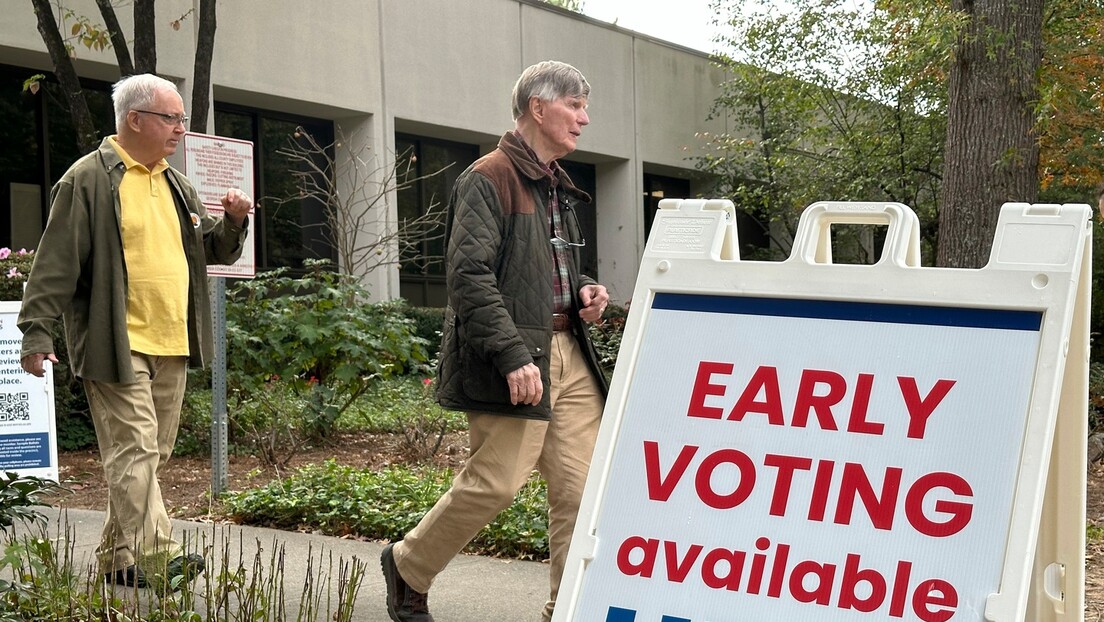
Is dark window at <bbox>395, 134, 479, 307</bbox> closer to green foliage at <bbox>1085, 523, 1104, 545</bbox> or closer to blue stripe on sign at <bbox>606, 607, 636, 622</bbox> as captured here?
green foliage at <bbox>1085, 523, 1104, 545</bbox>

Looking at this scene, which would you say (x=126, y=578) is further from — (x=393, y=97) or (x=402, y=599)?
(x=393, y=97)

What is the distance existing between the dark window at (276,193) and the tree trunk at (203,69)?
6214 mm

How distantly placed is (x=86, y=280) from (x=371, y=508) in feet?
6.88

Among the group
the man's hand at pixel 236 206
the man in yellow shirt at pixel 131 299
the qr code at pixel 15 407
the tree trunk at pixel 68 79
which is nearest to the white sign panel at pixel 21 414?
the qr code at pixel 15 407

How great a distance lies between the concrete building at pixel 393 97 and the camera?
14.4 meters

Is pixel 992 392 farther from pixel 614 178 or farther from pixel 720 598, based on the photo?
pixel 614 178

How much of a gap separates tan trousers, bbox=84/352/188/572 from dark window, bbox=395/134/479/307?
1414 cm

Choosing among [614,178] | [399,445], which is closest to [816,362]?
[399,445]

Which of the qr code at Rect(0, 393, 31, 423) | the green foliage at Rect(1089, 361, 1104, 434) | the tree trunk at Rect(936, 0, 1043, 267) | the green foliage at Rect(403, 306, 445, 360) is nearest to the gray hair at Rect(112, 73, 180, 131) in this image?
the qr code at Rect(0, 393, 31, 423)

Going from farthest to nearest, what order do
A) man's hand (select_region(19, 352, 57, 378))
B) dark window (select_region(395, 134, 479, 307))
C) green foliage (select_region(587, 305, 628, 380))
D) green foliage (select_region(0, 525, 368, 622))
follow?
1. dark window (select_region(395, 134, 479, 307))
2. green foliage (select_region(587, 305, 628, 380))
3. man's hand (select_region(19, 352, 57, 378))
4. green foliage (select_region(0, 525, 368, 622))

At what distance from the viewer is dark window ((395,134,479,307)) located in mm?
19219

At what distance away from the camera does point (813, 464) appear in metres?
2.58

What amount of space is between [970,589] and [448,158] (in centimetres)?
1825

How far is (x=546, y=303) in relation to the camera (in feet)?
13.3
